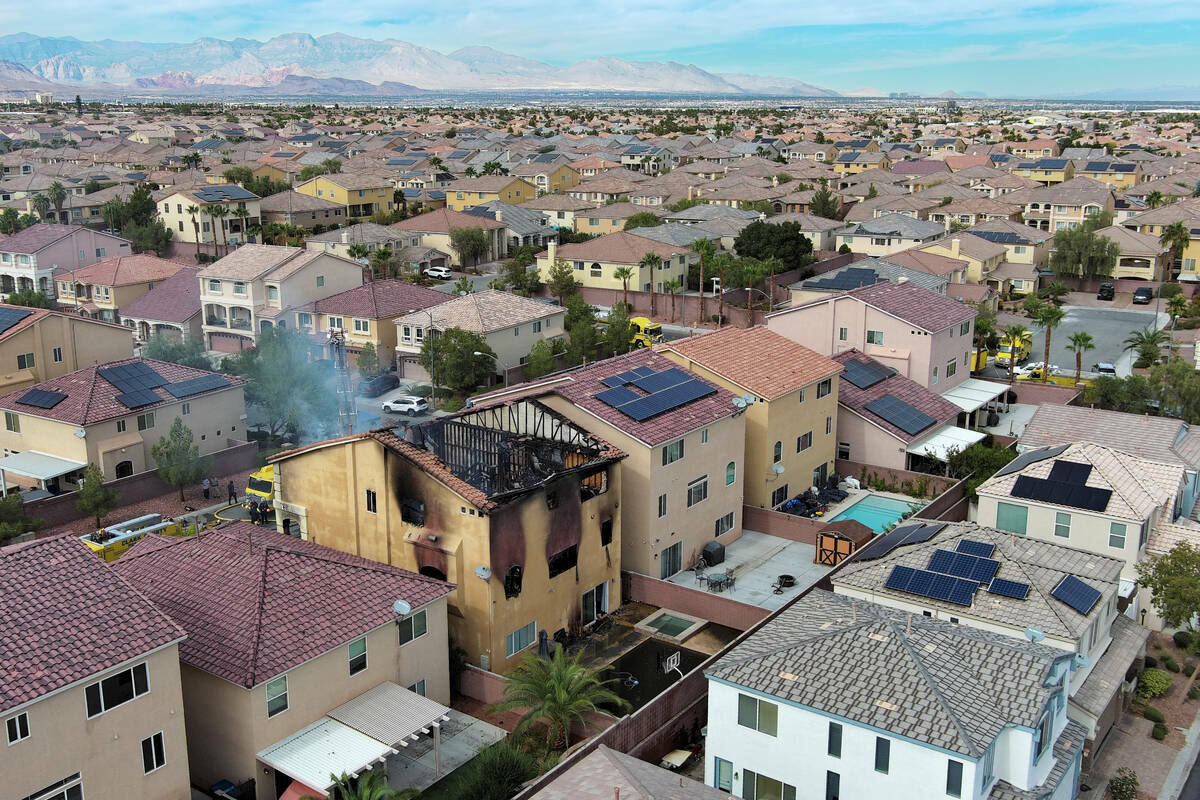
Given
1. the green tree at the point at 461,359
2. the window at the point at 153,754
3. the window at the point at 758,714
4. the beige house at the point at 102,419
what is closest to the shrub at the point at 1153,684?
the window at the point at 758,714

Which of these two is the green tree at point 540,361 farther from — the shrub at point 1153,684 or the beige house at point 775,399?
the shrub at point 1153,684

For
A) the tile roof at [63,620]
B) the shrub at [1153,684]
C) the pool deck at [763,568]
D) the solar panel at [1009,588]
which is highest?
the tile roof at [63,620]

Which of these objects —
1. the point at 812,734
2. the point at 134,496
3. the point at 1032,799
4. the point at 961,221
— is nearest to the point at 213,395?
the point at 134,496

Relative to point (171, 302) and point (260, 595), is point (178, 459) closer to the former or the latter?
point (260, 595)

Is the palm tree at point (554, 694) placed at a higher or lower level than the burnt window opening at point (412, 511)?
lower

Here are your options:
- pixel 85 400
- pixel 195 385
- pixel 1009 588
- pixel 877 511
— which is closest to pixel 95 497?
pixel 85 400

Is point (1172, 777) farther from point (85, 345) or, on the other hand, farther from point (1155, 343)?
point (85, 345)

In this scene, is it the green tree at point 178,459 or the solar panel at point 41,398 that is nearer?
the green tree at point 178,459

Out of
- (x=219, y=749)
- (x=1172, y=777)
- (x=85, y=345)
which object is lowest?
(x=1172, y=777)
